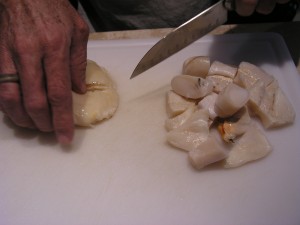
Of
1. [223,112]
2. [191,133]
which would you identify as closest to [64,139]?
[191,133]

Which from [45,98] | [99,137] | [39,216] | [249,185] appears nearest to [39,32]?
[45,98]

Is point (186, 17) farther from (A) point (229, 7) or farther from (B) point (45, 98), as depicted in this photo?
(B) point (45, 98)

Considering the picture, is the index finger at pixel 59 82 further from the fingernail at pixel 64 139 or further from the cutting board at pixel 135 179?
the cutting board at pixel 135 179

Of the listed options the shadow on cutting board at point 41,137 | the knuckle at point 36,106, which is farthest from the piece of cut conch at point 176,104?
the knuckle at point 36,106

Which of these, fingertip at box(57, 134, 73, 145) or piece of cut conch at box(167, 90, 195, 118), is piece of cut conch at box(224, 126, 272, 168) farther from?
fingertip at box(57, 134, 73, 145)

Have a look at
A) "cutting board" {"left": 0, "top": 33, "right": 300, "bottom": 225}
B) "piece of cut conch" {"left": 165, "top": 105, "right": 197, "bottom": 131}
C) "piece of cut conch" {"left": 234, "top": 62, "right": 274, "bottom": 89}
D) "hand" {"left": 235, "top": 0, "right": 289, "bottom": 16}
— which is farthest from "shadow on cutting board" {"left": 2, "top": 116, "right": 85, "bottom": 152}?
"hand" {"left": 235, "top": 0, "right": 289, "bottom": 16}
